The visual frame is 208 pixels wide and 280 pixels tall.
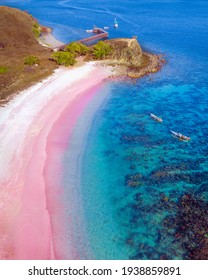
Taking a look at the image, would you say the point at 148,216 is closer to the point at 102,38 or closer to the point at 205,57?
the point at 205,57

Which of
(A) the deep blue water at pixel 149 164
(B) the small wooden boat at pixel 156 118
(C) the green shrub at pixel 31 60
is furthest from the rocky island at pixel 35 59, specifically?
(B) the small wooden boat at pixel 156 118

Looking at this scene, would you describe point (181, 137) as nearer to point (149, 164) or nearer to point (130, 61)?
point (149, 164)

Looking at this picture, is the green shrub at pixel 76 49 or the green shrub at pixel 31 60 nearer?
the green shrub at pixel 31 60

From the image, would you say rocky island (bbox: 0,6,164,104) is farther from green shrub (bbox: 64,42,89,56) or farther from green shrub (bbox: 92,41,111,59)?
green shrub (bbox: 64,42,89,56)

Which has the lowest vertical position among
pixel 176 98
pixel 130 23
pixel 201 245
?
pixel 201 245

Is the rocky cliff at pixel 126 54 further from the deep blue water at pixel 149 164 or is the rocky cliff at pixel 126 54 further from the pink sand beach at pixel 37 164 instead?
the pink sand beach at pixel 37 164
